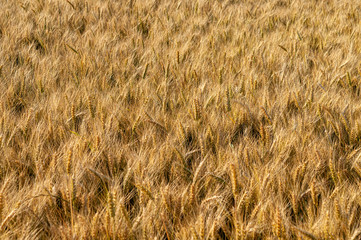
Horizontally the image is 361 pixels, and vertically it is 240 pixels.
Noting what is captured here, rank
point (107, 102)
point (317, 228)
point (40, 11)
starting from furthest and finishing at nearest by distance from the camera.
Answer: point (40, 11)
point (107, 102)
point (317, 228)

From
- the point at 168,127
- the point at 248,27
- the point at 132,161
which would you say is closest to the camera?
the point at 132,161

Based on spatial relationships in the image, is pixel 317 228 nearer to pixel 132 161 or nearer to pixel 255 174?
pixel 255 174

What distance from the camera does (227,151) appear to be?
4.41 feet

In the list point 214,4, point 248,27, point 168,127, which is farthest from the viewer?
point 214,4

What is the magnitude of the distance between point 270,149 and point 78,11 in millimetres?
2552

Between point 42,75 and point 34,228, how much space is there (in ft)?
3.74

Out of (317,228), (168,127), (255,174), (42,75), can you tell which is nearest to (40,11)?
(42,75)

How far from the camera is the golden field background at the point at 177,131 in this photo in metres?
1.03

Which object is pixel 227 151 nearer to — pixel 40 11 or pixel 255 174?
pixel 255 174

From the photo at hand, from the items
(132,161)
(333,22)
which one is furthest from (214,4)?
(132,161)

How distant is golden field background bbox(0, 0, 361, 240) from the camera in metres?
1.03

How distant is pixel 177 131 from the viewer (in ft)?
4.76

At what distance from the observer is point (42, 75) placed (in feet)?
6.41

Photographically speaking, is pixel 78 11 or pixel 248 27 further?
pixel 78 11
